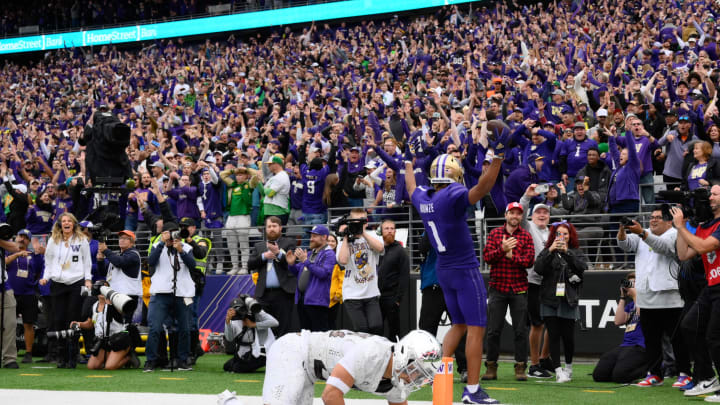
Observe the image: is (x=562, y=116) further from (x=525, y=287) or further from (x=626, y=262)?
(x=525, y=287)

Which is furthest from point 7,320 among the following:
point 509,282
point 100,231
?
point 509,282

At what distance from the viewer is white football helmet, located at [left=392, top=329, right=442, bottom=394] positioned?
5.35 metres

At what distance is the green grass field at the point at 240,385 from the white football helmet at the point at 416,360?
3540mm

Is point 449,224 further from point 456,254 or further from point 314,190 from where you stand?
point 314,190

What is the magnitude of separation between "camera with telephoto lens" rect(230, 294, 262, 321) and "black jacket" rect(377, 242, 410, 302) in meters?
1.78

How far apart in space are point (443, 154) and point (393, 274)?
8.80 ft

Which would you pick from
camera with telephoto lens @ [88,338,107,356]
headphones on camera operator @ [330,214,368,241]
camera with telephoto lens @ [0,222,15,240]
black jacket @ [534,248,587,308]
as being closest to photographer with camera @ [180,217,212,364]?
camera with telephoto lens @ [88,338,107,356]

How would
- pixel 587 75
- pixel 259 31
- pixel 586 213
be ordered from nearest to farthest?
1. pixel 586 213
2. pixel 587 75
3. pixel 259 31

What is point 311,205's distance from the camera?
16.5 metres

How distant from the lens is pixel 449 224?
8.44 meters

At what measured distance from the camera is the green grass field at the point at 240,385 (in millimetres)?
9086

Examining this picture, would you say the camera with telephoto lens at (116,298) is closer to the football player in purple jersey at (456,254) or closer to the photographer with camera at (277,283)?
the photographer with camera at (277,283)

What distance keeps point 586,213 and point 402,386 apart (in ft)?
29.2

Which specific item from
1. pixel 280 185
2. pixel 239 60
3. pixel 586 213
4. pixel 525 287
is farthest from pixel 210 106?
pixel 525 287
